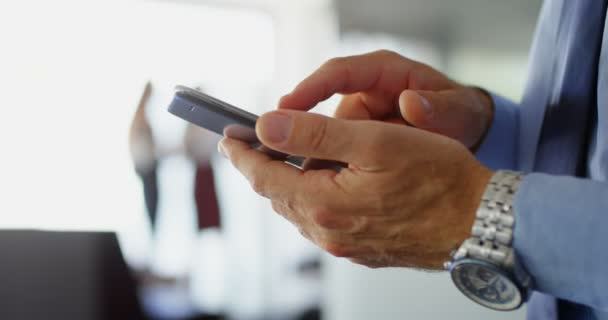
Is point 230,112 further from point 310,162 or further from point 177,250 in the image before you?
point 177,250

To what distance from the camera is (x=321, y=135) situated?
1.22 ft

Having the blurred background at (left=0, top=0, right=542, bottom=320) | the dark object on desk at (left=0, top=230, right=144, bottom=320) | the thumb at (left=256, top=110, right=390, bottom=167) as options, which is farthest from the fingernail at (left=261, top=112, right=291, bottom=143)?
the dark object on desk at (left=0, top=230, right=144, bottom=320)

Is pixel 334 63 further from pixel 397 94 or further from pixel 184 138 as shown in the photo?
pixel 184 138

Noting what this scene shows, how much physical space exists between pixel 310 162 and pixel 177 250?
979mm

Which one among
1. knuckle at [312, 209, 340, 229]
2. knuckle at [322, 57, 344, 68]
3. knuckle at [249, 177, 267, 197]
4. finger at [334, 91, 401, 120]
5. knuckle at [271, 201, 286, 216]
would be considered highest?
knuckle at [322, 57, 344, 68]

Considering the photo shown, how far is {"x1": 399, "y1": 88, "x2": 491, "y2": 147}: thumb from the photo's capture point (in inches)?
19.5

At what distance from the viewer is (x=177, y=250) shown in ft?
4.44

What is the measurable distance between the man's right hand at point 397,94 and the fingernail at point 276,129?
5.5 inches

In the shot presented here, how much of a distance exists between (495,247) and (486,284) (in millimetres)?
46

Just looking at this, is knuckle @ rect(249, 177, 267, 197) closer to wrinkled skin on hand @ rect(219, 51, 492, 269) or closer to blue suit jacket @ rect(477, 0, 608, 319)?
wrinkled skin on hand @ rect(219, 51, 492, 269)

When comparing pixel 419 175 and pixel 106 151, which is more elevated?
pixel 419 175

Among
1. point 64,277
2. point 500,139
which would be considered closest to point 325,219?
point 500,139

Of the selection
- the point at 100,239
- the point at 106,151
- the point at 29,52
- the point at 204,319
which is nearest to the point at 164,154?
the point at 106,151

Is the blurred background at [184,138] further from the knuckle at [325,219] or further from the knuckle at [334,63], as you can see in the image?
the knuckle at [325,219]
